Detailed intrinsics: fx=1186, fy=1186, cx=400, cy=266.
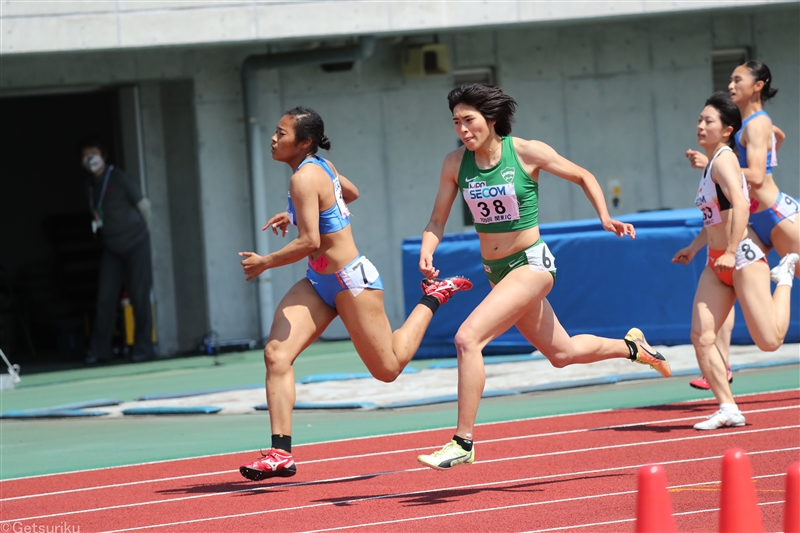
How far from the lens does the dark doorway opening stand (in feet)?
60.6

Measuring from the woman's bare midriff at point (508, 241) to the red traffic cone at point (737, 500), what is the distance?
2492mm

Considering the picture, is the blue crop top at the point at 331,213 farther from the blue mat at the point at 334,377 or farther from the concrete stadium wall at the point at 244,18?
the concrete stadium wall at the point at 244,18

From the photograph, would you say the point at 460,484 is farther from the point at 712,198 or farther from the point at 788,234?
the point at 788,234

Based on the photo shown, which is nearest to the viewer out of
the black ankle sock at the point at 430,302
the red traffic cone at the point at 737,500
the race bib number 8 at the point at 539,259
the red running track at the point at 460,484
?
the red traffic cone at the point at 737,500

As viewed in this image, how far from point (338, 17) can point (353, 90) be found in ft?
6.62

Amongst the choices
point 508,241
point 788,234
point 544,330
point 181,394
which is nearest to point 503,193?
point 508,241

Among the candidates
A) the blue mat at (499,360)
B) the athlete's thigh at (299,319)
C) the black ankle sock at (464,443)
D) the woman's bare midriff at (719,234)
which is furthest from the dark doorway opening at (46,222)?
the black ankle sock at (464,443)

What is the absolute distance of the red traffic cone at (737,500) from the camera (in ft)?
14.0

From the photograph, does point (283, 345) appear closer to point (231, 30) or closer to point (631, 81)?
point (231, 30)

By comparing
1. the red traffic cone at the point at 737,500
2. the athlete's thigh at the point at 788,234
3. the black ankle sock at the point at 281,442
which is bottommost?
the black ankle sock at the point at 281,442

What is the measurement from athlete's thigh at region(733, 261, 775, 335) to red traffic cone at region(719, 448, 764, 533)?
374 centimetres

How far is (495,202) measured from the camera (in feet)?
21.4

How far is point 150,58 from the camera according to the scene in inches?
Result: 635

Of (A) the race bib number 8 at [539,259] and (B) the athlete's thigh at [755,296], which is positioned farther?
Answer: (B) the athlete's thigh at [755,296]
